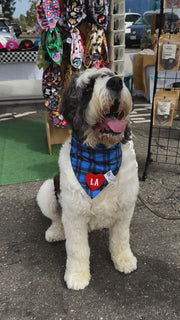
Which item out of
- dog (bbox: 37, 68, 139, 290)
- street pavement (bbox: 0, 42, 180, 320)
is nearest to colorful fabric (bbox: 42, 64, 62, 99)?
street pavement (bbox: 0, 42, 180, 320)

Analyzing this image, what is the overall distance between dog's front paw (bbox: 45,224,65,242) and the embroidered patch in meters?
0.85

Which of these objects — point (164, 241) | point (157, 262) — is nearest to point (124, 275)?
point (157, 262)

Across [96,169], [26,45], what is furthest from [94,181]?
[26,45]

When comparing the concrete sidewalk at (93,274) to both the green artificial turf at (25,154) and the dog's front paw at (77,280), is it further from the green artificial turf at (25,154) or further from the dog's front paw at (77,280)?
the green artificial turf at (25,154)

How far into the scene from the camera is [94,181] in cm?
192

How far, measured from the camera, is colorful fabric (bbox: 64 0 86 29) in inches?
132

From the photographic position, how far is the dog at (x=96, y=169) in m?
1.66

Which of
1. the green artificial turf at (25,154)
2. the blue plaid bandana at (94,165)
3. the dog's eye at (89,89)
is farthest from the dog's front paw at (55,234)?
the dog's eye at (89,89)

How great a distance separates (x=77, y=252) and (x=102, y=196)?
499mm

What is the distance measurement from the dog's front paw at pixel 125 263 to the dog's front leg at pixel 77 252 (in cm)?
27

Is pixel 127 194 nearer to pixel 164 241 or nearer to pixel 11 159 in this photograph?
pixel 164 241

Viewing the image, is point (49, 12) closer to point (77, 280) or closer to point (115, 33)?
point (115, 33)

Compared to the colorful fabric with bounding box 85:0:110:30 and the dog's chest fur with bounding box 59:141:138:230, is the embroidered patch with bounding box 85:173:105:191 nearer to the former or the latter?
the dog's chest fur with bounding box 59:141:138:230

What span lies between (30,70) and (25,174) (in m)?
3.24
